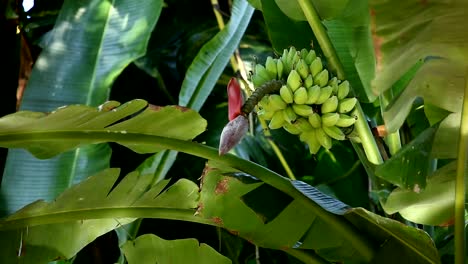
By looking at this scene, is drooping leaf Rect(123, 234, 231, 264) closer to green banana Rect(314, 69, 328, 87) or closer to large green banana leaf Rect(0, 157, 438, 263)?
large green banana leaf Rect(0, 157, 438, 263)

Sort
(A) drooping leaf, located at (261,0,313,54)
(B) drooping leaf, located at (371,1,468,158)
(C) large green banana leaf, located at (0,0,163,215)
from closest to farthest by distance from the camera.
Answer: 1. (B) drooping leaf, located at (371,1,468,158)
2. (A) drooping leaf, located at (261,0,313,54)
3. (C) large green banana leaf, located at (0,0,163,215)

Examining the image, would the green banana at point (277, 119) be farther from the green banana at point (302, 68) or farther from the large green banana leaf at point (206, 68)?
the large green banana leaf at point (206, 68)

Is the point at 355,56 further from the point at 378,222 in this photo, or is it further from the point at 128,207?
the point at 128,207

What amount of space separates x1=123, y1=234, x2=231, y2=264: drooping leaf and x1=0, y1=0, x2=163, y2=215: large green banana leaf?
204 millimetres

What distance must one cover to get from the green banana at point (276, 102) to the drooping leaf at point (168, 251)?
0.20 m

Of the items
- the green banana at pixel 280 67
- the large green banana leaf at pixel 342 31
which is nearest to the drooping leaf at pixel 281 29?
the large green banana leaf at pixel 342 31

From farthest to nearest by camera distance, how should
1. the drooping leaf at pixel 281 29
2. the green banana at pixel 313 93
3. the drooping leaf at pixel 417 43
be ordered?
the drooping leaf at pixel 281 29 < the green banana at pixel 313 93 < the drooping leaf at pixel 417 43

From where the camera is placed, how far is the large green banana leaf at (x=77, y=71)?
0.87m

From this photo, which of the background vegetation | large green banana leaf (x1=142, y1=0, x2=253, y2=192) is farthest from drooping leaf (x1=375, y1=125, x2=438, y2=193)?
large green banana leaf (x1=142, y1=0, x2=253, y2=192)

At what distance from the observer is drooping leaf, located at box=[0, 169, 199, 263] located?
2.25ft

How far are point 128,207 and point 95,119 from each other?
12cm

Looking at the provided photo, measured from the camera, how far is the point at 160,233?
1236 millimetres

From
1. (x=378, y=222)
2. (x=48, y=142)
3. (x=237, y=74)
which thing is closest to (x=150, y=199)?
(x=48, y=142)

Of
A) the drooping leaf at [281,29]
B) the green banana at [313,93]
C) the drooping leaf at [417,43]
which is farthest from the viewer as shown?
the drooping leaf at [281,29]
